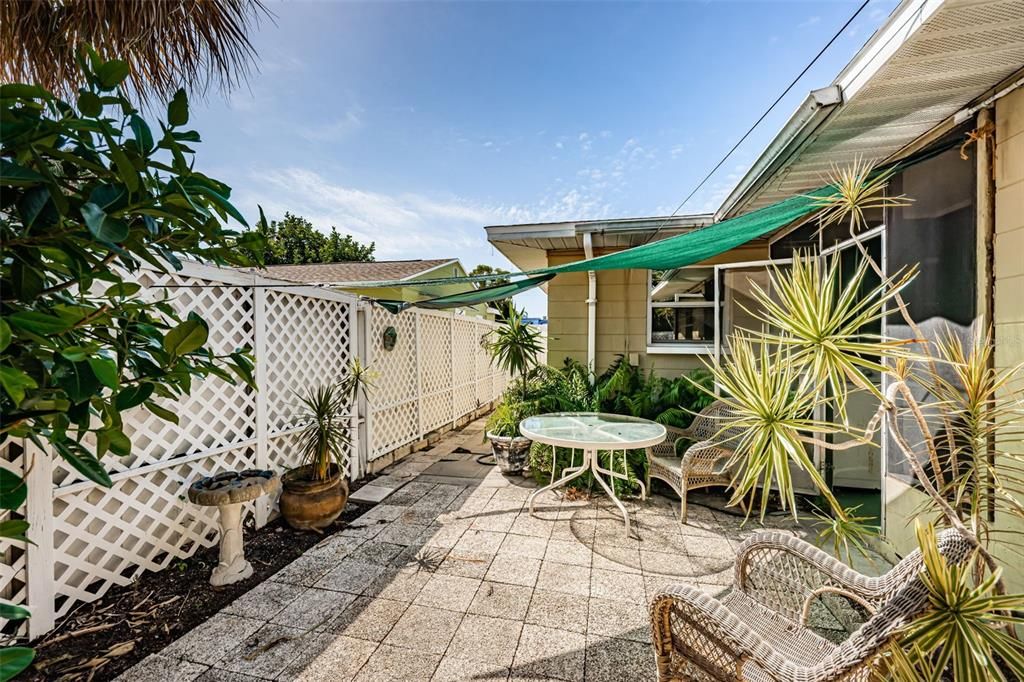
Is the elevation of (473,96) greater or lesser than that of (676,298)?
greater

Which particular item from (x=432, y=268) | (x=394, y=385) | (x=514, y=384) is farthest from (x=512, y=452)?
(x=432, y=268)

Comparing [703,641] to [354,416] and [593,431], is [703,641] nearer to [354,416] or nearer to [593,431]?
[593,431]

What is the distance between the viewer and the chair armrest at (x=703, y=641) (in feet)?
4.60

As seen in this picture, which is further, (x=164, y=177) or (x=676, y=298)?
(x=676, y=298)

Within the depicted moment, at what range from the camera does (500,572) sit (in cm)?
303

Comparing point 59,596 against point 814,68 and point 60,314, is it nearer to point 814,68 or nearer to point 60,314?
point 60,314

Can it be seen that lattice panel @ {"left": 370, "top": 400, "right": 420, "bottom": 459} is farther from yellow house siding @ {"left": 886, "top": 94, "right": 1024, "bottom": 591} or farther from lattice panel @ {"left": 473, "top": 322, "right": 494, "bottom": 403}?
yellow house siding @ {"left": 886, "top": 94, "right": 1024, "bottom": 591}

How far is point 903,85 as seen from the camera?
2.13m

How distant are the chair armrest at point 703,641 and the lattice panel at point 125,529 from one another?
353cm

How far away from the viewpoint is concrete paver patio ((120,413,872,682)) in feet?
7.06

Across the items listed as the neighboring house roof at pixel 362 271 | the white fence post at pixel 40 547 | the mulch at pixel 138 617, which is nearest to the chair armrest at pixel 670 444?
the mulch at pixel 138 617

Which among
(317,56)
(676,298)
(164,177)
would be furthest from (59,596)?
(676,298)

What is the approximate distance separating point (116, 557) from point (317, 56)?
5.06m

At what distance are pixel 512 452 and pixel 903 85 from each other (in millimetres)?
4654
